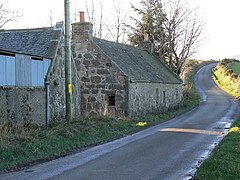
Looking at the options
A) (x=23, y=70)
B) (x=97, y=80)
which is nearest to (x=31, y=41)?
(x=23, y=70)

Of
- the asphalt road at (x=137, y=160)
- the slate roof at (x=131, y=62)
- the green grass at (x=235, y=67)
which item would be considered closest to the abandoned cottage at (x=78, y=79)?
the slate roof at (x=131, y=62)

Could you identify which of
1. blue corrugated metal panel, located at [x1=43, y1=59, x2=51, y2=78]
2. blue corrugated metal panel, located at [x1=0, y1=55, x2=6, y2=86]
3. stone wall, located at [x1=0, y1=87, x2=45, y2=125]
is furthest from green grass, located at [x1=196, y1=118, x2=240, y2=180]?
blue corrugated metal panel, located at [x1=43, y1=59, x2=51, y2=78]

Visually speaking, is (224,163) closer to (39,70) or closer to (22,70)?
(22,70)

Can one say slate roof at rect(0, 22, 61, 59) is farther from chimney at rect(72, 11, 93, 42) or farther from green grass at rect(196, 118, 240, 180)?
green grass at rect(196, 118, 240, 180)

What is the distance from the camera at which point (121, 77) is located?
26.6 meters

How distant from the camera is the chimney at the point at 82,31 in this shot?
27.9m

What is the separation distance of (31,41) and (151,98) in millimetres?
12476

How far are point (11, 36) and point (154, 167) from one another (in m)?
13.9

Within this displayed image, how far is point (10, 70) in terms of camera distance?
15680mm

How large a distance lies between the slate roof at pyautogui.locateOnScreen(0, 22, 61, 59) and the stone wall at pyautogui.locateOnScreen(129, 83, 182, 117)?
7.58 m

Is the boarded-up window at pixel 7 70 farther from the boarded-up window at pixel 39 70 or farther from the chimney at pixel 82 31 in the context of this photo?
the chimney at pixel 82 31

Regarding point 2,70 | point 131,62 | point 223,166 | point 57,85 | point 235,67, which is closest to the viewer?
point 223,166

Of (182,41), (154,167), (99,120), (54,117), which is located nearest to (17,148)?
(154,167)

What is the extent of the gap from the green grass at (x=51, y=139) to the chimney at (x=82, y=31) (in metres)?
9.11
